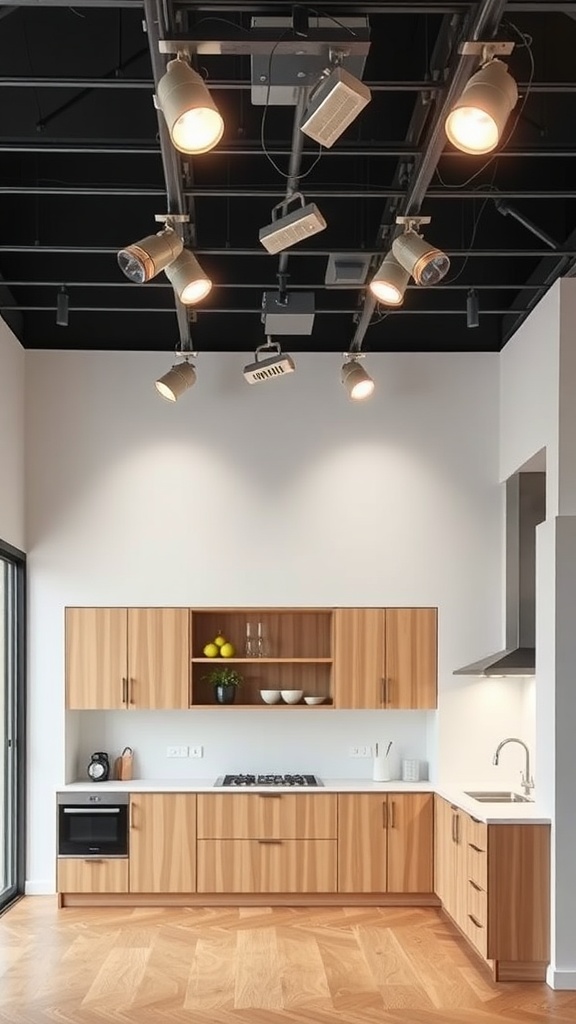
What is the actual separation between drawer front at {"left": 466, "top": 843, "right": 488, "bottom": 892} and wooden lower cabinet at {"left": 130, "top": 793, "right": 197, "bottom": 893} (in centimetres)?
202

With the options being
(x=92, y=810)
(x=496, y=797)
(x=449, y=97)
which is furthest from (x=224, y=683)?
(x=449, y=97)

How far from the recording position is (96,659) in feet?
28.1

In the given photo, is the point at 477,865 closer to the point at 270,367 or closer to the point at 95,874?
the point at 95,874

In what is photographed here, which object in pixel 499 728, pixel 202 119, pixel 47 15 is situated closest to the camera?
pixel 202 119

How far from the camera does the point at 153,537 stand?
8.73 metres

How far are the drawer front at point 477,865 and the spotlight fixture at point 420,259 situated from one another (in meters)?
3.02

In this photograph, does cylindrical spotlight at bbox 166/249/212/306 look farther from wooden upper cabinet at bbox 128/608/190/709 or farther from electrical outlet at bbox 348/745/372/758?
electrical outlet at bbox 348/745/372/758

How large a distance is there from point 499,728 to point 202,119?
553cm

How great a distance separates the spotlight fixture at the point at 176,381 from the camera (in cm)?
779

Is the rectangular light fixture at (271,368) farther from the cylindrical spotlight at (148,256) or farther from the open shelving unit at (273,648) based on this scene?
the cylindrical spotlight at (148,256)

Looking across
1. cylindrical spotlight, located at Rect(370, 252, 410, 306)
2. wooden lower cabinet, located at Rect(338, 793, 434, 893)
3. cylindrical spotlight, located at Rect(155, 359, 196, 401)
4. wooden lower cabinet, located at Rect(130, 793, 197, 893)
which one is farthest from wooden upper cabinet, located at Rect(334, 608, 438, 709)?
cylindrical spotlight, located at Rect(370, 252, 410, 306)

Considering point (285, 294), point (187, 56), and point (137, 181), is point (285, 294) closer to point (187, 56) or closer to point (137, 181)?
point (137, 181)

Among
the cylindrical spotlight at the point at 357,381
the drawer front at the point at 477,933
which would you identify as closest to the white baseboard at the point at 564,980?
the drawer front at the point at 477,933

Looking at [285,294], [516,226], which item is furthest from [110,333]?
[516,226]
